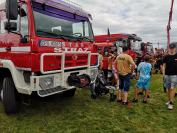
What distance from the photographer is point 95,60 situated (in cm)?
643

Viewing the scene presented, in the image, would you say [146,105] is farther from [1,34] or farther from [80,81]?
[1,34]

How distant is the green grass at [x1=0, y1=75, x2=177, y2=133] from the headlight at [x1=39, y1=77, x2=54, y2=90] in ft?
2.80

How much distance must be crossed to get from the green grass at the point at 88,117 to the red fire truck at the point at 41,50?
23.5 inches

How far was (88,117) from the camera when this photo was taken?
563 cm

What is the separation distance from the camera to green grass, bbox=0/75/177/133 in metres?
4.94

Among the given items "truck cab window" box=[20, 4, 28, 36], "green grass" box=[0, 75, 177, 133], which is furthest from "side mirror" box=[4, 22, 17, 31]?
"green grass" box=[0, 75, 177, 133]

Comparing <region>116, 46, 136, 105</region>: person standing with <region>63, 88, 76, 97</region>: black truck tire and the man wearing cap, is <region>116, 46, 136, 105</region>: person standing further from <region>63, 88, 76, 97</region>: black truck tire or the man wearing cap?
<region>63, 88, 76, 97</region>: black truck tire

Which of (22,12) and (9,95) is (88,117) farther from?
(22,12)

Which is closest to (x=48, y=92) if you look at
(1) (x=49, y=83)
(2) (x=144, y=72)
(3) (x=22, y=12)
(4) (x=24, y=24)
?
(1) (x=49, y=83)

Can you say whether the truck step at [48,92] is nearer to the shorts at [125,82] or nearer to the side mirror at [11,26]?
the side mirror at [11,26]

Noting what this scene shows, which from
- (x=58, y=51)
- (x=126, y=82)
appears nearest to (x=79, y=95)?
(x=126, y=82)

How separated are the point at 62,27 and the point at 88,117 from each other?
7.13ft

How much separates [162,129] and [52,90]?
2430 millimetres

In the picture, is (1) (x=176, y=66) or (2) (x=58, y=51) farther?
(1) (x=176, y=66)
